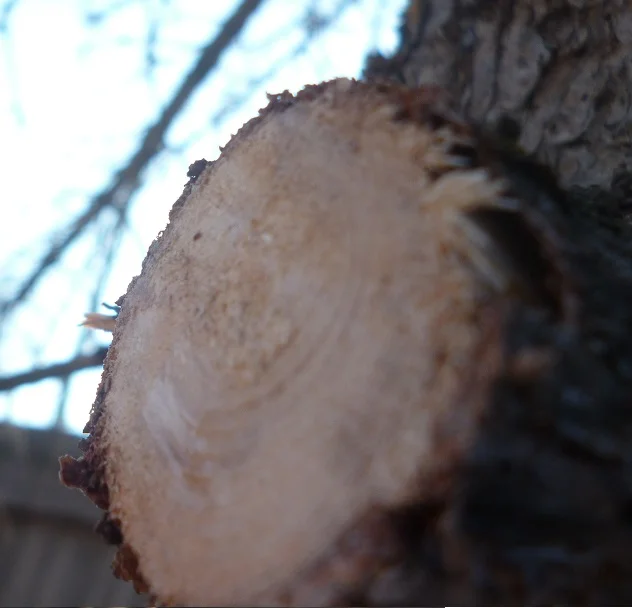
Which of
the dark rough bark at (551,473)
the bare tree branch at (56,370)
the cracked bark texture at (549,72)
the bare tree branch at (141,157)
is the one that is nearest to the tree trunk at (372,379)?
the dark rough bark at (551,473)

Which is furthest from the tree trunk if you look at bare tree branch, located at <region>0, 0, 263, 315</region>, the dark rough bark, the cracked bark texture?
bare tree branch, located at <region>0, 0, 263, 315</region>

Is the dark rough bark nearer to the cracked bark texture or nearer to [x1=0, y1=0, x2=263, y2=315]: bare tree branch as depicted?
the cracked bark texture

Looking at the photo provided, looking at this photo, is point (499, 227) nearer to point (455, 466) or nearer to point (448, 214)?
point (448, 214)

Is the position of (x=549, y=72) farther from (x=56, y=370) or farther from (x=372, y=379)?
(x=56, y=370)

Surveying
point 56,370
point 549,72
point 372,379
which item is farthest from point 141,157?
point 372,379

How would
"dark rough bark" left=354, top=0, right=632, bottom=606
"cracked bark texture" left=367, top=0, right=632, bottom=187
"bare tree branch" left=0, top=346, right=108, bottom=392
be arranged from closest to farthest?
"dark rough bark" left=354, top=0, right=632, bottom=606 → "cracked bark texture" left=367, top=0, right=632, bottom=187 → "bare tree branch" left=0, top=346, right=108, bottom=392
